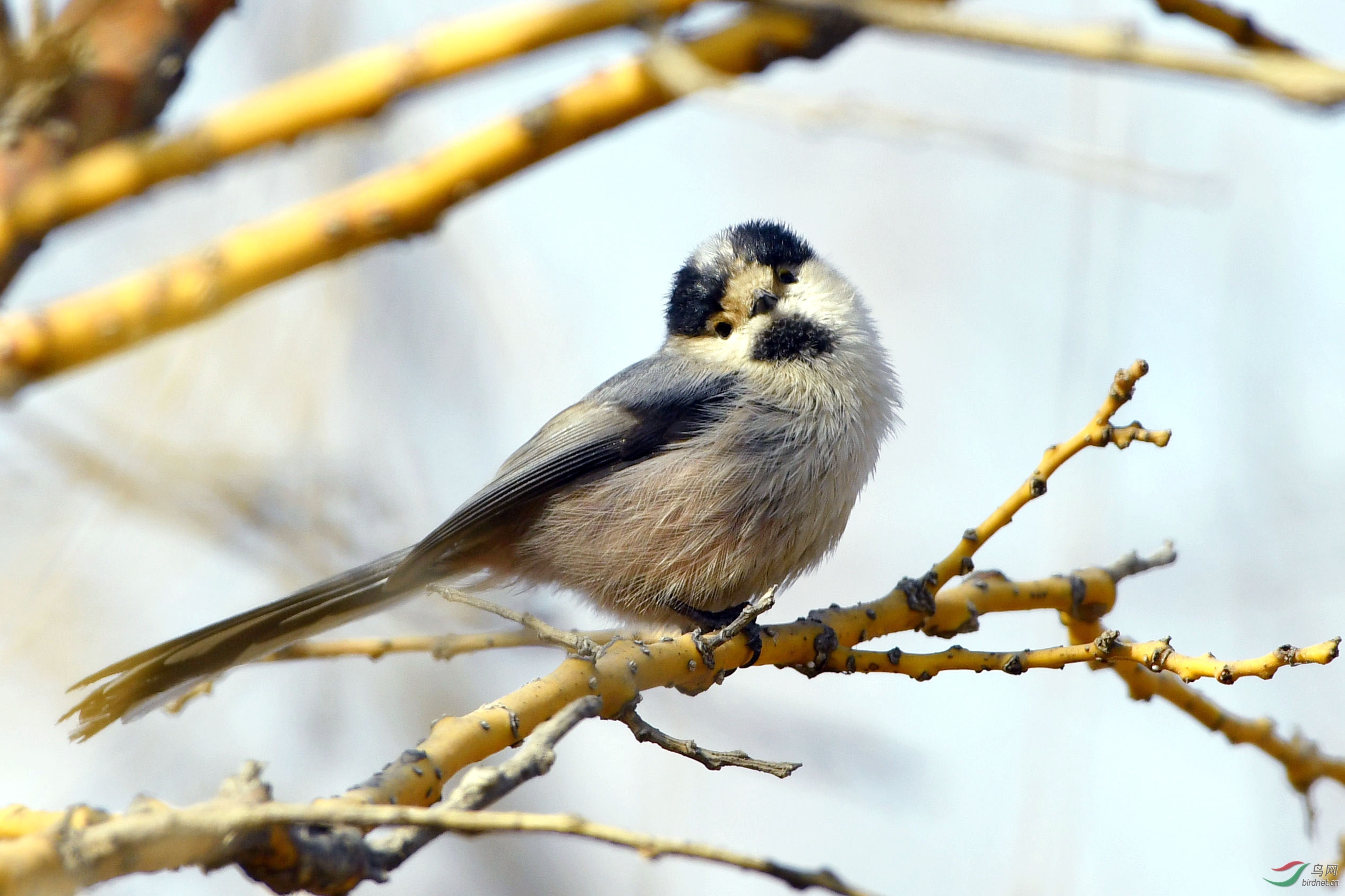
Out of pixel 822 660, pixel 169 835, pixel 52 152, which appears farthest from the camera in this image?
pixel 822 660

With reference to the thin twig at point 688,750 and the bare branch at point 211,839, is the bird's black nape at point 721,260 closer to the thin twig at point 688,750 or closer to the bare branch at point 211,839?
the thin twig at point 688,750

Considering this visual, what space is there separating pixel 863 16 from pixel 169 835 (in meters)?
1.30

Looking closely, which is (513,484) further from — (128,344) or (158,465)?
(128,344)

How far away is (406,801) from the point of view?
5.37 ft

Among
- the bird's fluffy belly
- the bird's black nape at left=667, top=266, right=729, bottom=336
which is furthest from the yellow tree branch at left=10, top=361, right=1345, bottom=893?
the bird's black nape at left=667, top=266, right=729, bottom=336

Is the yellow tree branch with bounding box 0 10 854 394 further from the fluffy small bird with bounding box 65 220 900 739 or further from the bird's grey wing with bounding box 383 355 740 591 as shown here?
the bird's grey wing with bounding box 383 355 740 591

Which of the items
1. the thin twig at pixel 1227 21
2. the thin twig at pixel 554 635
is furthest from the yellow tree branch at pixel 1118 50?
the thin twig at pixel 554 635

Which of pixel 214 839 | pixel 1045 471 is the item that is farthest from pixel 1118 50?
pixel 214 839

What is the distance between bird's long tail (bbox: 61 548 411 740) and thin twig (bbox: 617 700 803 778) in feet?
3.81

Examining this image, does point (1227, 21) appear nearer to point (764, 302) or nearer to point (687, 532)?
point (687, 532)

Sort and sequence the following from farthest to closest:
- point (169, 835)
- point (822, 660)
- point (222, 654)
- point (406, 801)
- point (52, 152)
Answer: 1. point (222, 654)
2. point (822, 660)
3. point (52, 152)
4. point (406, 801)
5. point (169, 835)

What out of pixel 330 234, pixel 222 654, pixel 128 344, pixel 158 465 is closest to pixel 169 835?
pixel 128 344

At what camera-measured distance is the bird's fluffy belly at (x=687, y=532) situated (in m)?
3.40

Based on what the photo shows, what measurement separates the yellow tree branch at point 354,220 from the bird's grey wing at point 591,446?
6.12 feet
